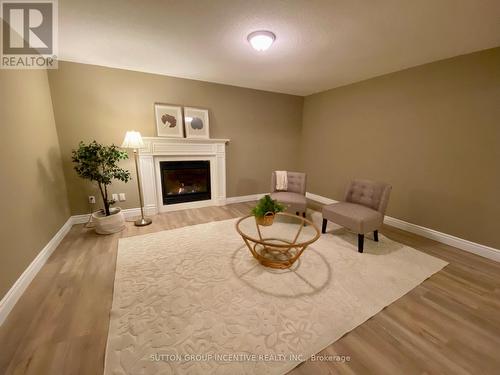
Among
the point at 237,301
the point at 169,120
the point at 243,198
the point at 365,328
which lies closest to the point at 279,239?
the point at 237,301

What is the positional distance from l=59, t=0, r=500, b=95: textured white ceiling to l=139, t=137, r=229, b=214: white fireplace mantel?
1.17 m

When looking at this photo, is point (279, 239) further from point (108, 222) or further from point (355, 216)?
point (108, 222)

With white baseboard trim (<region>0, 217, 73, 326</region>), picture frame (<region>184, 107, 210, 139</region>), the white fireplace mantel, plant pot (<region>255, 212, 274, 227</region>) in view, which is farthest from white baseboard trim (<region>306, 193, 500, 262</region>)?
white baseboard trim (<region>0, 217, 73, 326</region>)

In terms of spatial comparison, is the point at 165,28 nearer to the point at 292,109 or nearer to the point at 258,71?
the point at 258,71

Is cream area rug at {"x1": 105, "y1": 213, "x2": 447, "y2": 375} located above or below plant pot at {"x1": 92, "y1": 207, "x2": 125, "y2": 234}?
below

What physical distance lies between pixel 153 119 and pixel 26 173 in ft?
6.01

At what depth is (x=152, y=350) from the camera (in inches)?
49.0

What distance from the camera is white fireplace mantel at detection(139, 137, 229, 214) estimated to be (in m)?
3.37

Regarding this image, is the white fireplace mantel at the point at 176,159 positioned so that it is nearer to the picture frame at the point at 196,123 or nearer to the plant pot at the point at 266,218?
the picture frame at the point at 196,123

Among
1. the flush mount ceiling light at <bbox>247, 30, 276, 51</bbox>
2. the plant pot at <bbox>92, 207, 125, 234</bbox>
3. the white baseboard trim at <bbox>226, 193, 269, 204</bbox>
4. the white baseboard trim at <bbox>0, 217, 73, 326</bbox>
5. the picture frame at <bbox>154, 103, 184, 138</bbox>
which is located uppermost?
the flush mount ceiling light at <bbox>247, 30, 276, 51</bbox>

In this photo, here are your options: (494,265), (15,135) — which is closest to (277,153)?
(494,265)

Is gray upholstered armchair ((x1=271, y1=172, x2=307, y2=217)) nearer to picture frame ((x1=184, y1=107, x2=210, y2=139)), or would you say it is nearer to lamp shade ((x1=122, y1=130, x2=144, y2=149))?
picture frame ((x1=184, y1=107, x2=210, y2=139))

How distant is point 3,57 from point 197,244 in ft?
8.53

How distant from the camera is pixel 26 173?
6.46 feet
